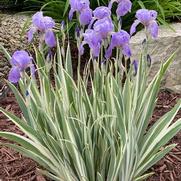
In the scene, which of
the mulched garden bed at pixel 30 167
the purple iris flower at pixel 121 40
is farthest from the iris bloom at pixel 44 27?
the mulched garden bed at pixel 30 167

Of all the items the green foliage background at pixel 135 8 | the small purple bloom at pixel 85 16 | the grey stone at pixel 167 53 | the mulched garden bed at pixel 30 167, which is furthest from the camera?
the green foliage background at pixel 135 8

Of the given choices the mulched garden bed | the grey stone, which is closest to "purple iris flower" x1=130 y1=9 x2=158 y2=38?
the mulched garden bed

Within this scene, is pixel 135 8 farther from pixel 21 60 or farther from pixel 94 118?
pixel 21 60

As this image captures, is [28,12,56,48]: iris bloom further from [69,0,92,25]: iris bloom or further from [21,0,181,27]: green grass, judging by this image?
[21,0,181,27]: green grass

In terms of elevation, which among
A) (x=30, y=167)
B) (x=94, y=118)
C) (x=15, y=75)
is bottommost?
(x=30, y=167)

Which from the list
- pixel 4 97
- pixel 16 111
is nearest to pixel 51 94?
pixel 16 111

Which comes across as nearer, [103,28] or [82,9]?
[103,28]

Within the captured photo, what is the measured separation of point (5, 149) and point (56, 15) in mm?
1945

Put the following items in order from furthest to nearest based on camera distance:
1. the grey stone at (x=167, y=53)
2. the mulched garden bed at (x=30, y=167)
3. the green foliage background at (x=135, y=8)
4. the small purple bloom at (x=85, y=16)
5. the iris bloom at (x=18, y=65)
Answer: the green foliage background at (x=135, y=8)
the grey stone at (x=167, y=53)
the mulched garden bed at (x=30, y=167)
the small purple bloom at (x=85, y=16)
the iris bloom at (x=18, y=65)

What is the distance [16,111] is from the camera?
11.4ft

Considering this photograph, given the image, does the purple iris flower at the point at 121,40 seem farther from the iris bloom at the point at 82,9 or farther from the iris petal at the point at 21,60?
the iris petal at the point at 21,60

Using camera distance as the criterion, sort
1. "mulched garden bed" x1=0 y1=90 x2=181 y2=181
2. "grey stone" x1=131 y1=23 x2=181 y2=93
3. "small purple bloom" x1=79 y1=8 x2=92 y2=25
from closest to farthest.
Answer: "small purple bloom" x1=79 y1=8 x2=92 y2=25
"mulched garden bed" x1=0 y1=90 x2=181 y2=181
"grey stone" x1=131 y1=23 x2=181 y2=93

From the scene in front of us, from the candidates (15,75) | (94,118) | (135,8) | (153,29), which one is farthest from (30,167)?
(135,8)

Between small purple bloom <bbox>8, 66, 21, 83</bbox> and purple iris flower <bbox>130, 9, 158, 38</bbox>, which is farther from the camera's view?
purple iris flower <bbox>130, 9, 158, 38</bbox>
